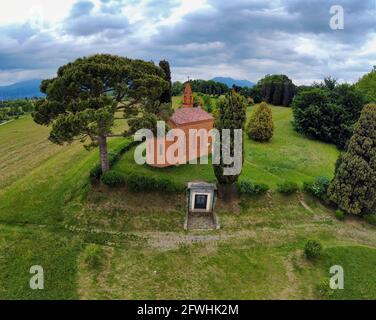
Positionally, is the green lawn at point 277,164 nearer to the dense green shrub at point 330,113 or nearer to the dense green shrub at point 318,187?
the dense green shrub at point 330,113

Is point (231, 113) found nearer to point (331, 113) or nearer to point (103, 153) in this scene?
point (103, 153)

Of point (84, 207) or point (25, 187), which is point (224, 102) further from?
point (25, 187)

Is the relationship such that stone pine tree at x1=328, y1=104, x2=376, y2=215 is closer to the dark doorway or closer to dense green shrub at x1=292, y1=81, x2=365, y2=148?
the dark doorway

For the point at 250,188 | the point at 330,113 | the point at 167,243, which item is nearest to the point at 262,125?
the point at 330,113

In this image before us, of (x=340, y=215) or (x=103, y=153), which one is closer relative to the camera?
(x=340, y=215)

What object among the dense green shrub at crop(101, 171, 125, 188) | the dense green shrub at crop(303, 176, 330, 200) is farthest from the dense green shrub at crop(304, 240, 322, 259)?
the dense green shrub at crop(101, 171, 125, 188)
